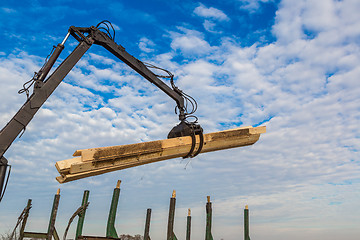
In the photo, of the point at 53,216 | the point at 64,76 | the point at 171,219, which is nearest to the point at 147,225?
the point at 171,219

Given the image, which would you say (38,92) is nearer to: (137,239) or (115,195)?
(115,195)

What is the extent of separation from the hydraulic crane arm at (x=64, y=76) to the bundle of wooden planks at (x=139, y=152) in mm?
364

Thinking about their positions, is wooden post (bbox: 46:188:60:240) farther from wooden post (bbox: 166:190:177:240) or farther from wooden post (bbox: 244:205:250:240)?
wooden post (bbox: 244:205:250:240)

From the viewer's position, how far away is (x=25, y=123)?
5.99 meters

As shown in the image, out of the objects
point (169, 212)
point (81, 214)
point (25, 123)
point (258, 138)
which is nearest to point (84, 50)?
point (25, 123)

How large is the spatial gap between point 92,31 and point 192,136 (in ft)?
12.5

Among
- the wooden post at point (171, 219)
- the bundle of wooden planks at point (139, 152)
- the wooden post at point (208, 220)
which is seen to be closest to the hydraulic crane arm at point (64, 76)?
the bundle of wooden planks at point (139, 152)

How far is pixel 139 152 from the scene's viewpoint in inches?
191

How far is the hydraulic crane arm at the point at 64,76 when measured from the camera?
5883 mm

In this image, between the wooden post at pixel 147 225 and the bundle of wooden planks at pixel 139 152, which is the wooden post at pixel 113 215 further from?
the wooden post at pixel 147 225

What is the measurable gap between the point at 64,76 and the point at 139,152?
9.97 feet

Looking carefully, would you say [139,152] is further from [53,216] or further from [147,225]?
[147,225]

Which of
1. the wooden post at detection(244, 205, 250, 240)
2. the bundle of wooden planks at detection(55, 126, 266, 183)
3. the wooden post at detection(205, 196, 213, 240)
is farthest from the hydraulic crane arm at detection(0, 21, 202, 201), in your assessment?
the wooden post at detection(244, 205, 250, 240)

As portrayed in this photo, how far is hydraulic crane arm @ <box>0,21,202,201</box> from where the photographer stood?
19.3 feet
